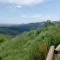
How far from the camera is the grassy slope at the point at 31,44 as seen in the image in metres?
4.14

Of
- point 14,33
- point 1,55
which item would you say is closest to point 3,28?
point 14,33

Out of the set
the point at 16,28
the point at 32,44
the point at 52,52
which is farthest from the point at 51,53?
the point at 16,28

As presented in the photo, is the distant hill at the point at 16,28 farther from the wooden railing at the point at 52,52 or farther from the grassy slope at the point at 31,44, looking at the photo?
the wooden railing at the point at 52,52

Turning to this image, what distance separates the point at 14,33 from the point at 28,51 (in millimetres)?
670

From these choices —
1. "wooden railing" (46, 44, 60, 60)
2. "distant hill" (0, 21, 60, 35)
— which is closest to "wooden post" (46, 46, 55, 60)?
"wooden railing" (46, 44, 60, 60)

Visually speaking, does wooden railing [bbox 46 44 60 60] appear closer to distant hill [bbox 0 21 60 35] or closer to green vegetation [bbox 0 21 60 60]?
green vegetation [bbox 0 21 60 60]

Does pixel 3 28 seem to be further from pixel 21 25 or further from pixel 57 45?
pixel 57 45

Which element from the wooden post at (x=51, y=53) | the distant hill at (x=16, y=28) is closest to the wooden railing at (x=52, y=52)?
the wooden post at (x=51, y=53)

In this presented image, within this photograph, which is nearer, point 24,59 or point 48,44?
point 24,59

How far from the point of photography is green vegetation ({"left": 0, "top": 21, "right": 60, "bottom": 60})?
163 inches

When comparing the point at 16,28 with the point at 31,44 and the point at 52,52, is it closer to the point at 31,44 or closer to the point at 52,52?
the point at 31,44

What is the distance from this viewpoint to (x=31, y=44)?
4332 millimetres

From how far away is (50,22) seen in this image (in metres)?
4.76

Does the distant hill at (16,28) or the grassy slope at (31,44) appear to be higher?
the distant hill at (16,28)
